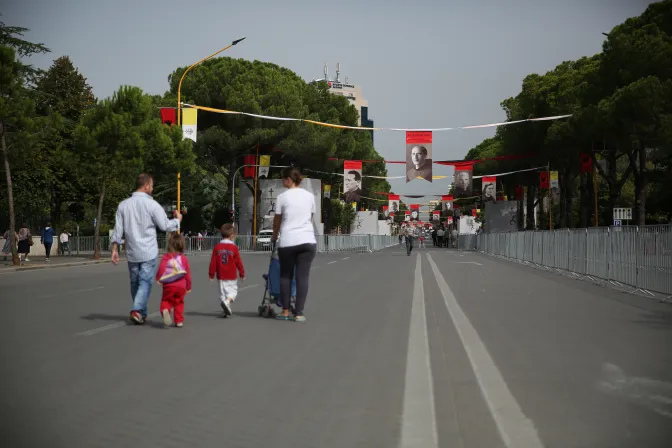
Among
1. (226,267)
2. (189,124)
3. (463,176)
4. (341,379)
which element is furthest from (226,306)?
(463,176)

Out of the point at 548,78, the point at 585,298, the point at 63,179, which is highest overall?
the point at 548,78

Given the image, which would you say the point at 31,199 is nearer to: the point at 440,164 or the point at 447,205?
the point at 440,164

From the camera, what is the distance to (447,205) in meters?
117

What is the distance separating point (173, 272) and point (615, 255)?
12.2 metres

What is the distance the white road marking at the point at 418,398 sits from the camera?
471 cm

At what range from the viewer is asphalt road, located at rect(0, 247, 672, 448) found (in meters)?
4.84

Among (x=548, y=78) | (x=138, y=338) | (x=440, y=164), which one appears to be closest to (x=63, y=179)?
(x=440, y=164)

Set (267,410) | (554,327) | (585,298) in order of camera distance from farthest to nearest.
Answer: (585,298), (554,327), (267,410)

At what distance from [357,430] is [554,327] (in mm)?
6010

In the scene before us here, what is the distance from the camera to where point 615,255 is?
19.1 meters

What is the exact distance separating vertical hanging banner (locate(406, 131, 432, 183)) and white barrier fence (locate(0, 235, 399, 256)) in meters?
12.8

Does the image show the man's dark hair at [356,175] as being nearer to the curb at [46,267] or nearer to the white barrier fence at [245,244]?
the white barrier fence at [245,244]

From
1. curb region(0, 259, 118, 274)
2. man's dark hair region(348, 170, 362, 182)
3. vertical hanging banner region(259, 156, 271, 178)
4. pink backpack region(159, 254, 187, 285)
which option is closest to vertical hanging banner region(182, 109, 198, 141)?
curb region(0, 259, 118, 274)

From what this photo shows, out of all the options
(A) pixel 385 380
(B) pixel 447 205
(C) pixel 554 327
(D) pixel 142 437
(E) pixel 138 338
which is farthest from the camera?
(B) pixel 447 205
